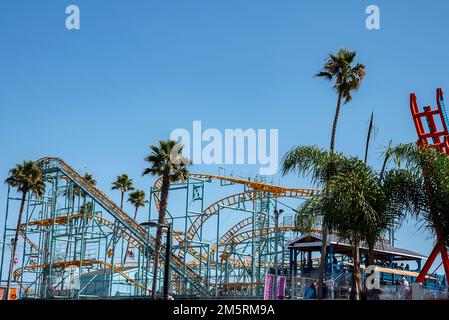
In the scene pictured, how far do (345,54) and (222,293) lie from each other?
18249 mm

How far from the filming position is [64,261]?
2039 inches

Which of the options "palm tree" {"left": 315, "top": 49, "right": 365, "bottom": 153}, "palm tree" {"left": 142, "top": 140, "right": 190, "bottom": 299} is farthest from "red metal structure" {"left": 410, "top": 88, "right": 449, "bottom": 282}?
"palm tree" {"left": 142, "top": 140, "right": 190, "bottom": 299}

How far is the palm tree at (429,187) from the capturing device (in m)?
20.0

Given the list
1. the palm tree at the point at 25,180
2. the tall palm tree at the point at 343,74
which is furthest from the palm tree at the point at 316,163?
the palm tree at the point at 25,180

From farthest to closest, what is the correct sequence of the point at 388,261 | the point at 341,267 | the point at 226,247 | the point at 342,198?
the point at 226,247 → the point at 388,261 → the point at 341,267 → the point at 342,198

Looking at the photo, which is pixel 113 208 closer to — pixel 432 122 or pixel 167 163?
pixel 167 163

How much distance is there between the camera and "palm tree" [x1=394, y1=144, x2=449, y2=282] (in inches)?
786

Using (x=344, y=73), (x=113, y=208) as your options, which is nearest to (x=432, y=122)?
(x=344, y=73)

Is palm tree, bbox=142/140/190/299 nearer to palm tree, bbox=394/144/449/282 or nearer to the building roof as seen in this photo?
the building roof

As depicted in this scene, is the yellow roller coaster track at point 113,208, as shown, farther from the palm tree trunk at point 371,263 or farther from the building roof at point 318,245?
the palm tree trunk at point 371,263
